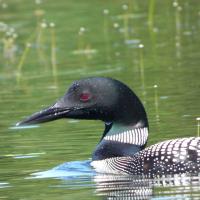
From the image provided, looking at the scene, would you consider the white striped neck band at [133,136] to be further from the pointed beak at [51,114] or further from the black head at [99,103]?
the pointed beak at [51,114]

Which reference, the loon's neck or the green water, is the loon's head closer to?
the loon's neck

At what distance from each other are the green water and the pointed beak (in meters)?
0.42

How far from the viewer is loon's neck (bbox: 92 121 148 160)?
1113 centimetres

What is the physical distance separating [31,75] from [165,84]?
264 cm

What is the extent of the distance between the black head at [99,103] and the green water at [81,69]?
1.69ft

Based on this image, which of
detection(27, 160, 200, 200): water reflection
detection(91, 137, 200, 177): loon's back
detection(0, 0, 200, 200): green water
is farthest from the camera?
detection(0, 0, 200, 200): green water

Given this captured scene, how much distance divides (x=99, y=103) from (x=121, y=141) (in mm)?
400

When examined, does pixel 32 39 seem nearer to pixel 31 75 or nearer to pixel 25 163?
pixel 31 75

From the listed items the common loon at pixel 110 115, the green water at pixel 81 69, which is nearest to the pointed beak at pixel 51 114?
the common loon at pixel 110 115

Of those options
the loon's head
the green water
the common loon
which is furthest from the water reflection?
the loon's head

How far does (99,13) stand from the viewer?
76.2 feet

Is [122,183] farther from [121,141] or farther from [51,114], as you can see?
[51,114]

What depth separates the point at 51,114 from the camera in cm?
1136

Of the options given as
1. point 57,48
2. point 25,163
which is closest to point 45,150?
point 25,163
